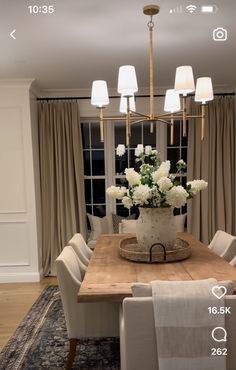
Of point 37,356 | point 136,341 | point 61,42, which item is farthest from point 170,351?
point 61,42

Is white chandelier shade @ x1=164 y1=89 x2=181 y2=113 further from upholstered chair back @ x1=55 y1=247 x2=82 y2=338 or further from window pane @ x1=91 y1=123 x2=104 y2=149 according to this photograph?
window pane @ x1=91 y1=123 x2=104 y2=149

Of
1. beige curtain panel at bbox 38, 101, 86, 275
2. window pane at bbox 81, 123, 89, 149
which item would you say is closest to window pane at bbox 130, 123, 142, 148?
window pane at bbox 81, 123, 89, 149

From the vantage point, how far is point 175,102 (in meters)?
2.39

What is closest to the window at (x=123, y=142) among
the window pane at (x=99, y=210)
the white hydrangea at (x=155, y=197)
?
the window pane at (x=99, y=210)

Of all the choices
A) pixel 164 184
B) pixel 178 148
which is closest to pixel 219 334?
pixel 164 184

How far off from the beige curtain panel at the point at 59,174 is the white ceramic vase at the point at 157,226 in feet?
6.67

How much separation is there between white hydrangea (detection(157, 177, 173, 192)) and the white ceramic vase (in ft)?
0.52

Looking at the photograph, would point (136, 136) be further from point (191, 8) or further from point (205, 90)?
point (191, 8)

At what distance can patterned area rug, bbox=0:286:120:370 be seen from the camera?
2141mm

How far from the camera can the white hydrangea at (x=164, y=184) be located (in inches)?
76.7

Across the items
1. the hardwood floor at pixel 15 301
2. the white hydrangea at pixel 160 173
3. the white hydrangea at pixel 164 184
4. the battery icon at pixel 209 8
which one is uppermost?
the battery icon at pixel 209 8

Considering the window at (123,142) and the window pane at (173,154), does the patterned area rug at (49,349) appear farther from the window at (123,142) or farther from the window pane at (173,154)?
the window pane at (173,154)

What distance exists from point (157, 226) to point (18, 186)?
2.23m

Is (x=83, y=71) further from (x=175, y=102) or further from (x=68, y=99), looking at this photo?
(x=175, y=102)
